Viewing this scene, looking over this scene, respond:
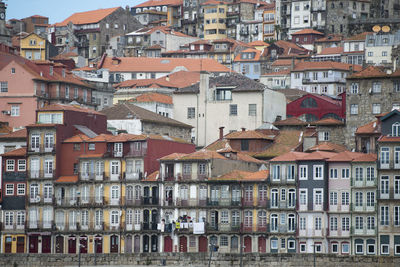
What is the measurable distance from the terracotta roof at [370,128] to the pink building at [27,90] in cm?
3333

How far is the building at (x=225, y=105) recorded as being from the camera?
4633 inches

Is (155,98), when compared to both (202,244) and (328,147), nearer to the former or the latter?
(328,147)

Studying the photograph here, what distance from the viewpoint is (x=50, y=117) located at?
340 feet

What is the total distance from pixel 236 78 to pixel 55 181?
29076 millimetres

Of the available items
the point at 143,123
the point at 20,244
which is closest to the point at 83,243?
the point at 20,244

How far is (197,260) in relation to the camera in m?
87.4

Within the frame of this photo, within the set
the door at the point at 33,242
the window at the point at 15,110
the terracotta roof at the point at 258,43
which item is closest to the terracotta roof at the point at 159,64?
the terracotta roof at the point at 258,43

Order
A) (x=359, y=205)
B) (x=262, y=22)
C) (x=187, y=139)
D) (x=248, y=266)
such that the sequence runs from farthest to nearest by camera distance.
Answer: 1. (x=262, y=22)
2. (x=187, y=139)
3. (x=359, y=205)
4. (x=248, y=266)

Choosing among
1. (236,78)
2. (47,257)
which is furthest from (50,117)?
(236,78)

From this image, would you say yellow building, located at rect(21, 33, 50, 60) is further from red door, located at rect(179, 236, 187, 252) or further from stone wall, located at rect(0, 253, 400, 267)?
stone wall, located at rect(0, 253, 400, 267)

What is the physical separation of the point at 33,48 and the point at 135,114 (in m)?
55.1

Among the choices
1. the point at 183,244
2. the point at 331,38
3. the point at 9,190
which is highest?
the point at 331,38

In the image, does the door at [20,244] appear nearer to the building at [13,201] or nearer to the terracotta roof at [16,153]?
the building at [13,201]

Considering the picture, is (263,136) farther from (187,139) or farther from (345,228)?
(345,228)
